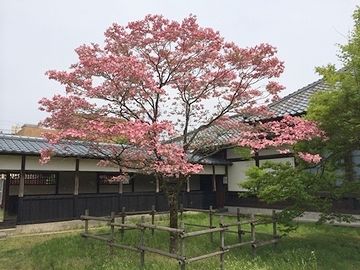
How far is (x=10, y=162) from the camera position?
1465cm

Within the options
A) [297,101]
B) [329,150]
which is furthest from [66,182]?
[329,150]

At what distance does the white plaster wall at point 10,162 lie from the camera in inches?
567

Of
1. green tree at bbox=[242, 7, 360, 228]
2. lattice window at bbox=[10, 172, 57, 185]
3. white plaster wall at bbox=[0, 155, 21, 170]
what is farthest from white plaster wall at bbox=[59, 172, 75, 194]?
green tree at bbox=[242, 7, 360, 228]

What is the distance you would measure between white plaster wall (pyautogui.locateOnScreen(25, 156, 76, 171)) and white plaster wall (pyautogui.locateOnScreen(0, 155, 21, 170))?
1.28 ft

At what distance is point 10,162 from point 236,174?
1294 centimetres

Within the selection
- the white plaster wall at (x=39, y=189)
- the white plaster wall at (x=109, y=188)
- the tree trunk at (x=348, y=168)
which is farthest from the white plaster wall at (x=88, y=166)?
the tree trunk at (x=348, y=168)

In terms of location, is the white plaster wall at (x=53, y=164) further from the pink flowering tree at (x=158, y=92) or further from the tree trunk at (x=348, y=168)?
the tree trunk at (x=348, y=168)

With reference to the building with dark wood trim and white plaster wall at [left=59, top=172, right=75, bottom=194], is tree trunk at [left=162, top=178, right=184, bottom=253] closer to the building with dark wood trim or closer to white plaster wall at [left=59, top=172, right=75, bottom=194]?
the building with dark wood trim

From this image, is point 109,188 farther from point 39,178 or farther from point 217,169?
point 217,169

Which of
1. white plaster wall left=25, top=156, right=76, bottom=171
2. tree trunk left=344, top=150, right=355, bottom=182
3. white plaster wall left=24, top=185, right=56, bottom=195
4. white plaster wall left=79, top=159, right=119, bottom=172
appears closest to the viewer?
tree trunk left=344, top=150, right=355, bottom=182

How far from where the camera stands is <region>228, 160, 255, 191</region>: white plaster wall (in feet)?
68.1

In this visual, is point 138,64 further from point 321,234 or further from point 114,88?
point 321,234

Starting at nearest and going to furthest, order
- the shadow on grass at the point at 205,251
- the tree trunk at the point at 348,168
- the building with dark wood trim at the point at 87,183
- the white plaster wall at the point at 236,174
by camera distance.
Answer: the shadow on grass at the point at 205,251
the tree trunk at the point at 348,168
the building with dark wood trim at the point at 87,183
the white plaster wall at the point at 236,174

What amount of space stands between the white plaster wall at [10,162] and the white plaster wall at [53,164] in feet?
1.28
